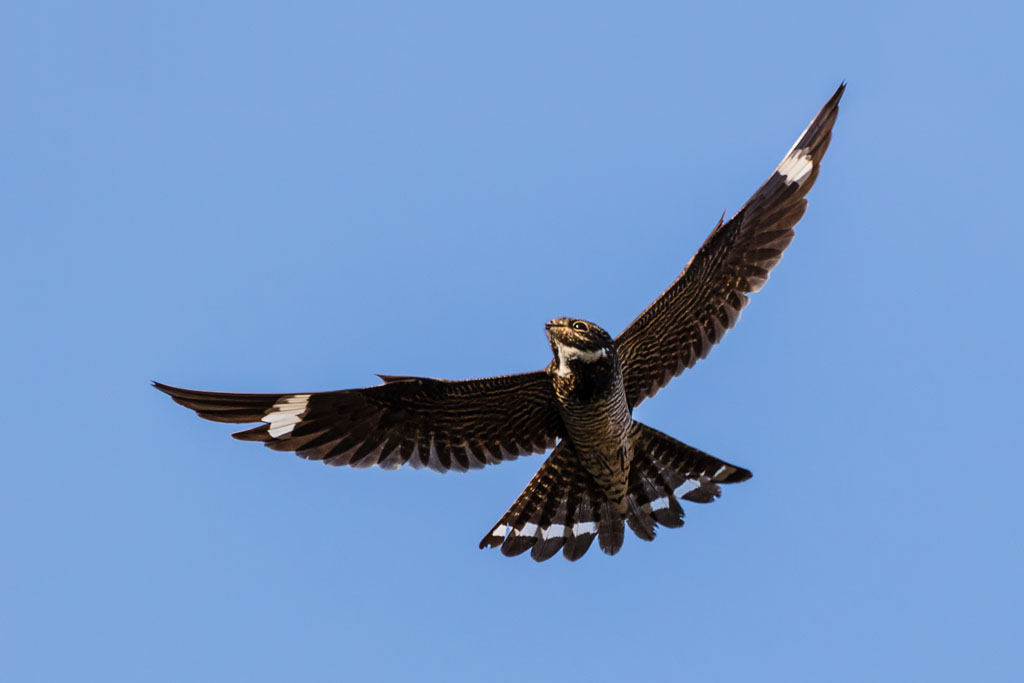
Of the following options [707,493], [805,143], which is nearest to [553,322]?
[707,493]

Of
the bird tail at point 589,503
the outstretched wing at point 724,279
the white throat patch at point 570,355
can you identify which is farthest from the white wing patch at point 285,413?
the outstretched wing at point 724,279

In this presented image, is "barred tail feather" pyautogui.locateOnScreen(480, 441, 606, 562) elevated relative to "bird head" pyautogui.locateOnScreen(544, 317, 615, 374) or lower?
lower

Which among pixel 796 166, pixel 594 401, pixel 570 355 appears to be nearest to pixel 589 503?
pixel 594 401

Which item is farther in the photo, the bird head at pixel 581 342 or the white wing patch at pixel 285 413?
the white wing patch at pixel 285 413

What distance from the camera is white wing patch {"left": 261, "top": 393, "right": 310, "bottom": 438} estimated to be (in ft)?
33.2

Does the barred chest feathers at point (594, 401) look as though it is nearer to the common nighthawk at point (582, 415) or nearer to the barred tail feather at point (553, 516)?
the common nighthawk at point (582, 415)

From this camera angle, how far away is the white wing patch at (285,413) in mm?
10109

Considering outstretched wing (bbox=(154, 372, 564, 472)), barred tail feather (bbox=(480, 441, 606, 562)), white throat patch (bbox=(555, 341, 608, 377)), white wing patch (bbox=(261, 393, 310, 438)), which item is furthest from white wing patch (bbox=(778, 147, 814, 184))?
white wing patch (bbox=(261, 393, 310, 438))

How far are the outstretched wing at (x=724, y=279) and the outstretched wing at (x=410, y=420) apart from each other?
3.50ft

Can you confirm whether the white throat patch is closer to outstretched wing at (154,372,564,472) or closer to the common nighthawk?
the common nighthawk

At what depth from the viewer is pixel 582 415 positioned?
33.1 ft

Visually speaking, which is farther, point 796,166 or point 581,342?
point 796,166

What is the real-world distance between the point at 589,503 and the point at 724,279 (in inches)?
98.6

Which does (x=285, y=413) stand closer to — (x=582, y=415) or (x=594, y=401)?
(x=582, y=415)
